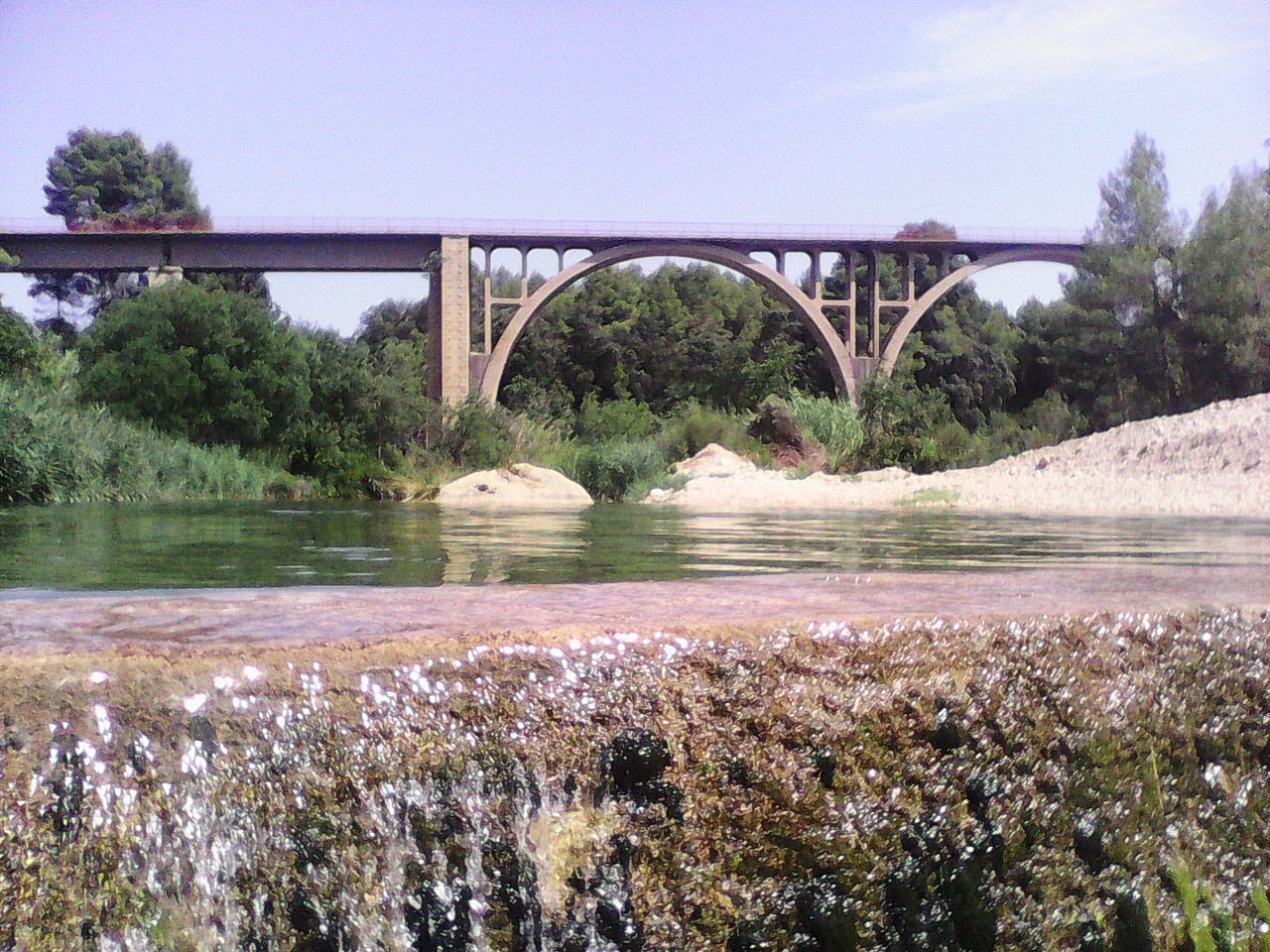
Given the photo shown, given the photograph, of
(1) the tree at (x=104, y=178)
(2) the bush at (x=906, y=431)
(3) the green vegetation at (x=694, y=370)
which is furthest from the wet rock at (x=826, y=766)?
(1) the tree at (x=104, y=178)

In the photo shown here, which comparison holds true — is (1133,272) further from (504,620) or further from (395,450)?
(504,620)

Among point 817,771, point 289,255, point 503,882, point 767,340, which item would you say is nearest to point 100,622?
point 503,882

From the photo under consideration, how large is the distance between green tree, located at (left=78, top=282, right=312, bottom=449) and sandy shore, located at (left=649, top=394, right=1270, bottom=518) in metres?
8.23

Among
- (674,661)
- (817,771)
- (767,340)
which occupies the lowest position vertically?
(817,771)

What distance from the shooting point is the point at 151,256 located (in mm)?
25859

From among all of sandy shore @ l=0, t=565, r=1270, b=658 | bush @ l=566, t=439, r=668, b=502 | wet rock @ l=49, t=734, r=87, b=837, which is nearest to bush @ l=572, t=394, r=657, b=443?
bush @ l=566, t=439, r=668, b=502

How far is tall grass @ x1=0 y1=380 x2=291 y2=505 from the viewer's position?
478 inches

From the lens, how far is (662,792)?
1.80 metres

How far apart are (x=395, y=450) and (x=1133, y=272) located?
15481 mm

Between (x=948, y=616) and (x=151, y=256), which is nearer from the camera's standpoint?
(x=948, y=616)

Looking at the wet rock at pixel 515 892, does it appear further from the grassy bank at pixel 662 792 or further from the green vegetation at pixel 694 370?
the green vegetation at pixel 694 370

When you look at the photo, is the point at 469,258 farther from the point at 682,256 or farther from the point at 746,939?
the point at 746,939

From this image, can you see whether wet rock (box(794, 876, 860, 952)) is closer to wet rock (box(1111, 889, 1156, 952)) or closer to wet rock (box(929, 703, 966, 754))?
wet rock (box(929, 703, 966, 754))

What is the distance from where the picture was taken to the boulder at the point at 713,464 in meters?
17.9
